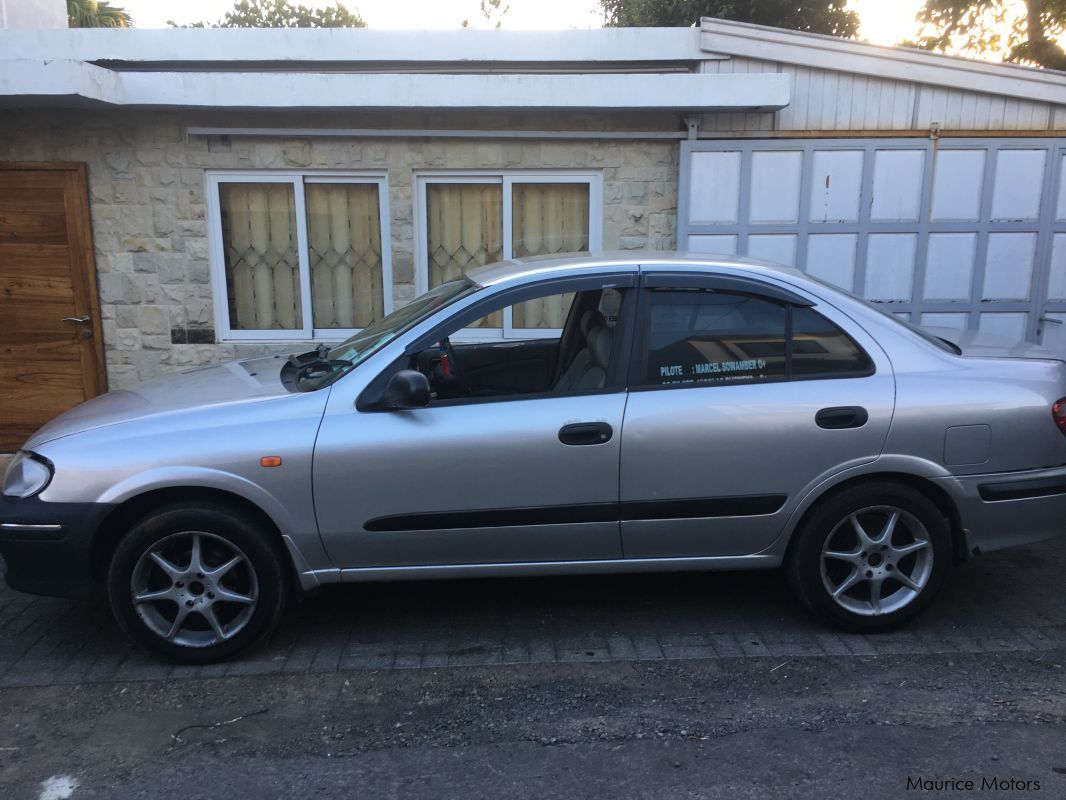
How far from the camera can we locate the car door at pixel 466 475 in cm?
372

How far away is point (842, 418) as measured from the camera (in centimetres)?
383

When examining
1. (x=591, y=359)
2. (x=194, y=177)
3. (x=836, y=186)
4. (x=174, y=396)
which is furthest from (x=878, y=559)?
(x=194, y=177)

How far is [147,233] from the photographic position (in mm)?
6945

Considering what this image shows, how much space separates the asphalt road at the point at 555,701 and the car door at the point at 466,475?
1.85 feet

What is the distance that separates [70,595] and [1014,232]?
23.3ft

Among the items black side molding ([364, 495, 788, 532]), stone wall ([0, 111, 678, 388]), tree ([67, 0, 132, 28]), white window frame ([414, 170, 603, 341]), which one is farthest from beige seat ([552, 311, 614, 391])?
tree ([67, 0, 132, 28])

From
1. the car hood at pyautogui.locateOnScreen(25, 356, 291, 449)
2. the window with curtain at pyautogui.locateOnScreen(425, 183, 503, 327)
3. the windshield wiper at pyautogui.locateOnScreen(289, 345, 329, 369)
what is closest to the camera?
the car hood at pyautogui.locateOnScreen(25, 356, 291, 449)

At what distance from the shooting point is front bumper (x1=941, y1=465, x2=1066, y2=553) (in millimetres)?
3908

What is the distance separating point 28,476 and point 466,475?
74.5 inches

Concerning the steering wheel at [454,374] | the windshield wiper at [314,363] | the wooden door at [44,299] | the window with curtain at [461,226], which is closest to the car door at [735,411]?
the steering wheel at [454,374]

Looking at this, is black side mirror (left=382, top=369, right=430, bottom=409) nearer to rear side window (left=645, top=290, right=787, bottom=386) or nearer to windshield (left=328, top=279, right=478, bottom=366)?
windshield (left=328, top=279, right=478, bottom=366)

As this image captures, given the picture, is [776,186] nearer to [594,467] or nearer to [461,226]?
[461,226]

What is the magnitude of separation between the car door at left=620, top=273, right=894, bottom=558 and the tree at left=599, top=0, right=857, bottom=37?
1431 cm

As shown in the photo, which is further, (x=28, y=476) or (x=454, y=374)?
(x=454, y=374)
